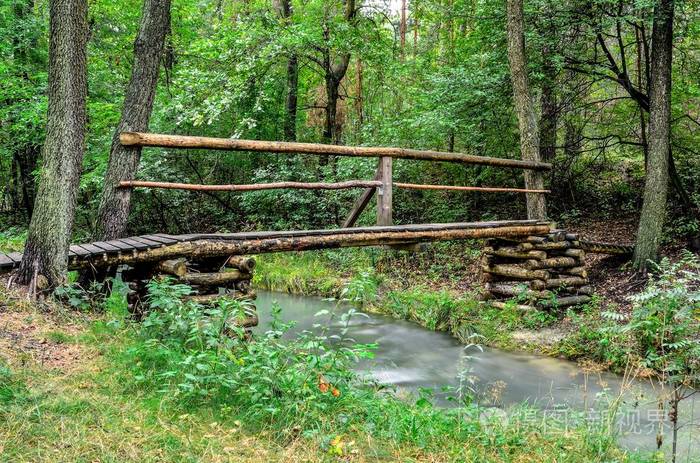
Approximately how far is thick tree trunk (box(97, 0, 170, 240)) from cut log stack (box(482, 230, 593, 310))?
5.84m

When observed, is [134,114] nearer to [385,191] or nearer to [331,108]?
[385,191]

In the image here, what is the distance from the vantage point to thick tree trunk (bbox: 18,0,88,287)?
463 centimetres

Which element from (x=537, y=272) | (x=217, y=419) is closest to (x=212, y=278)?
(x=217, y=419)

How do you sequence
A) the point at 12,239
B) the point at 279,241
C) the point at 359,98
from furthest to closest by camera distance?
1. the point at 359,98
2. the point at 12,239
3. the point at 279,241

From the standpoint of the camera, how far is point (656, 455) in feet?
10.9

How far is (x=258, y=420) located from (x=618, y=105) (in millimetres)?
11745

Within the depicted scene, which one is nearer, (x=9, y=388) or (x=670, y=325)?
(x=9, y=388)

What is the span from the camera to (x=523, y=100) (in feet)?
28.9

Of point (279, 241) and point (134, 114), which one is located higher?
point (134, 114)

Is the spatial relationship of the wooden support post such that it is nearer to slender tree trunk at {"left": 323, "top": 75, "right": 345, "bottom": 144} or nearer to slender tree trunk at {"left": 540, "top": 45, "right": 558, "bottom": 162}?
slender tree trunk at {"left": 540, "top": 45, "right": 558, "bottom": 162}

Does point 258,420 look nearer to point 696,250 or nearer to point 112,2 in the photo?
point 696,250

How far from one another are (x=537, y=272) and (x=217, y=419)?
639 cm

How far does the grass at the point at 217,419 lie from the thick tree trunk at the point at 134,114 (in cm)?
191

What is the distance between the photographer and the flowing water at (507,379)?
14.0ft
